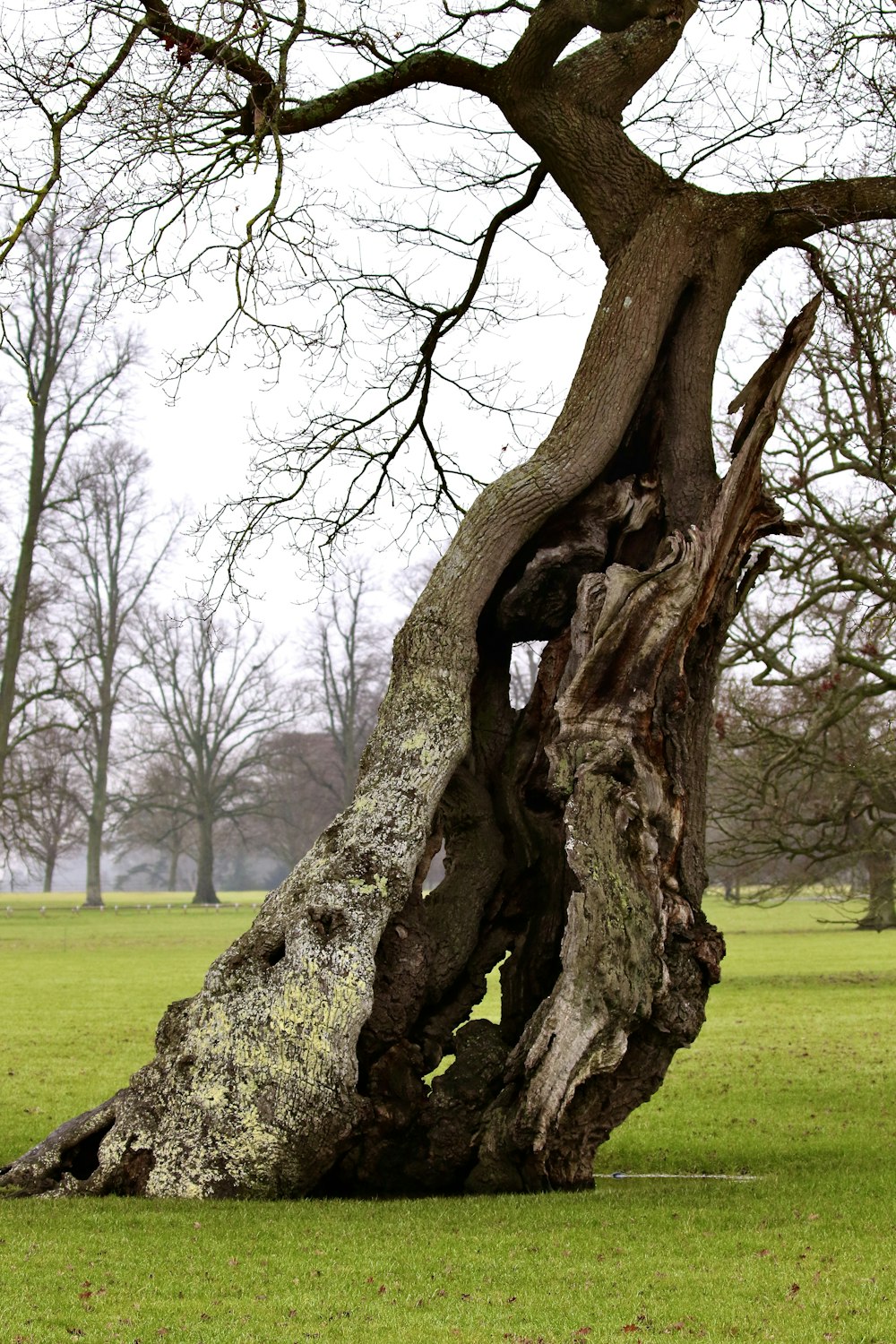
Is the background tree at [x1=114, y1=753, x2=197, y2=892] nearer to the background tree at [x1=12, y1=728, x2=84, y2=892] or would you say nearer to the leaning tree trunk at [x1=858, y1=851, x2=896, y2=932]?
the background tree at [x1=12, y1=728, x2=84, y2=892]

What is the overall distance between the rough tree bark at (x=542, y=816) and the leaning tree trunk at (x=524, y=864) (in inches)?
0.8

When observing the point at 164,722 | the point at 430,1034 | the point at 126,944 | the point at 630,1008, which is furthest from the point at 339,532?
the point at 164,722

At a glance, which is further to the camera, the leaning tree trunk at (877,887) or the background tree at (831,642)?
the leaning tree trunk at (877,887)

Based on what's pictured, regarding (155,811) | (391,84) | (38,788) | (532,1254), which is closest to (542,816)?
(532,1254)

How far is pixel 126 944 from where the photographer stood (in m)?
34.5

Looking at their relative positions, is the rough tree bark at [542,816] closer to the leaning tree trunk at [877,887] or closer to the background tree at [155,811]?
the leaning tree trunk at [877,887]

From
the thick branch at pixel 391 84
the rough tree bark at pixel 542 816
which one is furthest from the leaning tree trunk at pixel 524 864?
the thick branch at pixel 391 84

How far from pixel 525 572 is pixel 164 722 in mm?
53445

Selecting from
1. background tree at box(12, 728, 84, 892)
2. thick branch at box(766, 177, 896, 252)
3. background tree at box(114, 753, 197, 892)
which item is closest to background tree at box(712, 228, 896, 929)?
thick branch at box(766, 177, 896, 252)

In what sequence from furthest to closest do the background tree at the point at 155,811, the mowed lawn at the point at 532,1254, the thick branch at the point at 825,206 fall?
the background tree at the point at 155,811, the thick branch at the point at 825,206, the mowed lawn at the point at 532,1254

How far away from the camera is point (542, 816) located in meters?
9.59

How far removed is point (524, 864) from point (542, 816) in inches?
14.5

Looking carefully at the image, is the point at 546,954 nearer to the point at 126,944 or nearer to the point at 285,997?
the point at 285,997

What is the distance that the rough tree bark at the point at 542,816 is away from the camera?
805 cm
